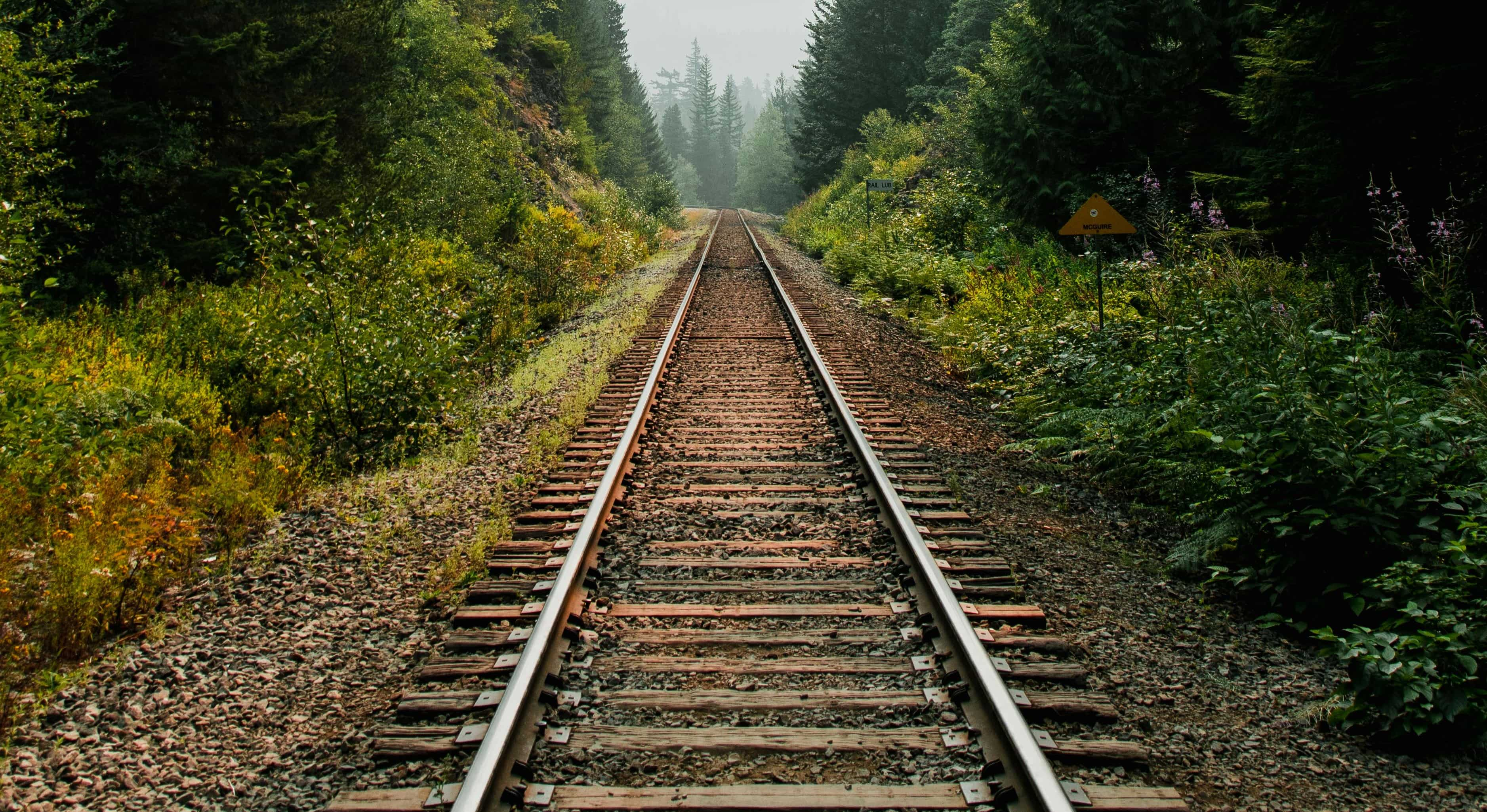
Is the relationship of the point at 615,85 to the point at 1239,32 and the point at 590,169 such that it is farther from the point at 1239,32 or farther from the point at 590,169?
the point at 1239,32

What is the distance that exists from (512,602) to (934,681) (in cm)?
206

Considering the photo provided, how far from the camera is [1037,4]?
13.9 meters

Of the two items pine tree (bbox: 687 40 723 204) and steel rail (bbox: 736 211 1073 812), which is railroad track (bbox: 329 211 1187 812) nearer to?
steel rail (bbox: 736 211 1073 812)

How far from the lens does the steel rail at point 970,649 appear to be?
2559 mm

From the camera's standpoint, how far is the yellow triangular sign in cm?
781

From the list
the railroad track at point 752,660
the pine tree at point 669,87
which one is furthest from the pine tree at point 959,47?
the pine tree at point 669,87

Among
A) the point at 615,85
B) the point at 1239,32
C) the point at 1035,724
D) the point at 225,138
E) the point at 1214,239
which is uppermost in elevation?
the point at 615,85

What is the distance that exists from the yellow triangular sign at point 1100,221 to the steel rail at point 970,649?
3.21 metres

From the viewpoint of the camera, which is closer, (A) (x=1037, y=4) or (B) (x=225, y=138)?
(B) (x=225, y=138)

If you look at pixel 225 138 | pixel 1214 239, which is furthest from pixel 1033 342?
pixel 225 138

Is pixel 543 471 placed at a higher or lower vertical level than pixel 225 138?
lower

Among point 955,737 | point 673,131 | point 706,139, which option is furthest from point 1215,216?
point 706,139

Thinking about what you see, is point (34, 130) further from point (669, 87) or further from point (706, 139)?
point (669, 87)

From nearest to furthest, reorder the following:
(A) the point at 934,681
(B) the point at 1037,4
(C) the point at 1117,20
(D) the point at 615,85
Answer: (A) the point at 934,681 → (C) the point at 1117,20 → (B) the point at 1037,4 → (D) the point at 615,85
